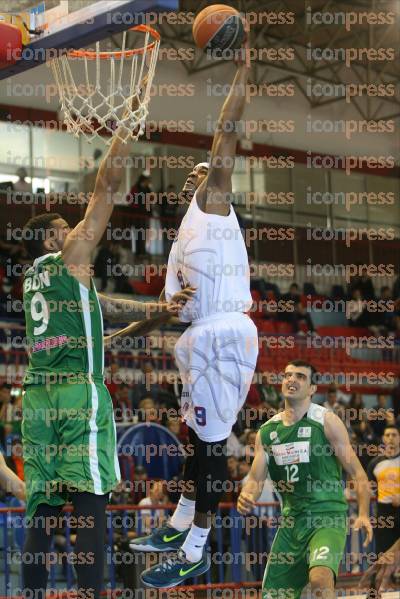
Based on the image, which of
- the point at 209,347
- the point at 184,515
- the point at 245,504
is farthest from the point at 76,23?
the point at 245,504

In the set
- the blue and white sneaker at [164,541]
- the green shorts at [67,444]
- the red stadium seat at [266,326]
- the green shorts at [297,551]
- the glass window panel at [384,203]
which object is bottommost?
the green shorts at [297,551]

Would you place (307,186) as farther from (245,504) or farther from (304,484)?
(245,504)

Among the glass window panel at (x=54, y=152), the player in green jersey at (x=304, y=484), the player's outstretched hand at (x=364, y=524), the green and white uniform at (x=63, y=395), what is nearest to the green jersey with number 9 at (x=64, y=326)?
the green and white uniform at (x=63, y=395)

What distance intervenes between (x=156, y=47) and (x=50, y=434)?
9.74 ft

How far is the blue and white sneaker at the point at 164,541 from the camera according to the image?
7.18 m

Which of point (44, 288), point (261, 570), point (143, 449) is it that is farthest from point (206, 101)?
point (44, 288)

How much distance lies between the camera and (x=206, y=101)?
2386 centimetres

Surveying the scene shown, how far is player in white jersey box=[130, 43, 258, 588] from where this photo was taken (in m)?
6.83

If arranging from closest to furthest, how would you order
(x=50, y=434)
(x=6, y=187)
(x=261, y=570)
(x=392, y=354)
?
(x=50, y=434)
(x=261, y=570)
(x=6, y=187)
(x=392, y=354)

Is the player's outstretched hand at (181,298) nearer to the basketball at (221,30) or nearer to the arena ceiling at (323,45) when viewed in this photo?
the basketball at (221,30)

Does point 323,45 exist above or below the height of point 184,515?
above

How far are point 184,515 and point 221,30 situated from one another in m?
3.19

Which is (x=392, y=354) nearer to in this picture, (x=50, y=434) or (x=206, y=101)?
(x=206, y=101)

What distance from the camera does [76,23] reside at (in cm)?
659
